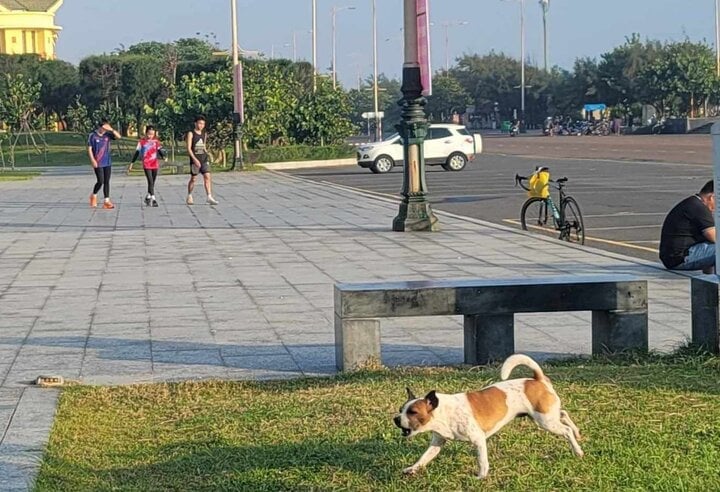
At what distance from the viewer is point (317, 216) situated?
22109 mm

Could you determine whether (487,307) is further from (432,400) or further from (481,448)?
(432,400)

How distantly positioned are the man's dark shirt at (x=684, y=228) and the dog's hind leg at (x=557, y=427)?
23.5 feet

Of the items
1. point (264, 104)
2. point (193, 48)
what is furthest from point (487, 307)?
point (193, 48)

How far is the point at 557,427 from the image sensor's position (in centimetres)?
544

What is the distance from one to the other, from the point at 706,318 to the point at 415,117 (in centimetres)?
1080

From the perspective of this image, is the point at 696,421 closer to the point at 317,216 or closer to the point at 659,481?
the point at 659,481

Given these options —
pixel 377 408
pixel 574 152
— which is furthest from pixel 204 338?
pixel 574 152

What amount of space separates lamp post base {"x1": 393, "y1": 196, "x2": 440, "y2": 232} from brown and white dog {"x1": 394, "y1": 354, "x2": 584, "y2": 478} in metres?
12.6

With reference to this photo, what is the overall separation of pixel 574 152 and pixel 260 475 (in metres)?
50.1

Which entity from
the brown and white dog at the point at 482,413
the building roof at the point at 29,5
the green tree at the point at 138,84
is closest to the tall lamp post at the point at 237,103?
the green tree at the point at 138,84

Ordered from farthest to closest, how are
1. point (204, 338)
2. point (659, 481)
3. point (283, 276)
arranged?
point (283, 276) < point (204, 338) < point (659, 481)

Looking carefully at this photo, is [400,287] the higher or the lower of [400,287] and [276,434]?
the higher

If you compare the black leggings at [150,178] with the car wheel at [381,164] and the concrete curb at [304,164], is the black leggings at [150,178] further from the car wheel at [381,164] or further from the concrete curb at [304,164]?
the concrete curb at [304,164]

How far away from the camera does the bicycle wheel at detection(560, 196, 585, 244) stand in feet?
53.9
